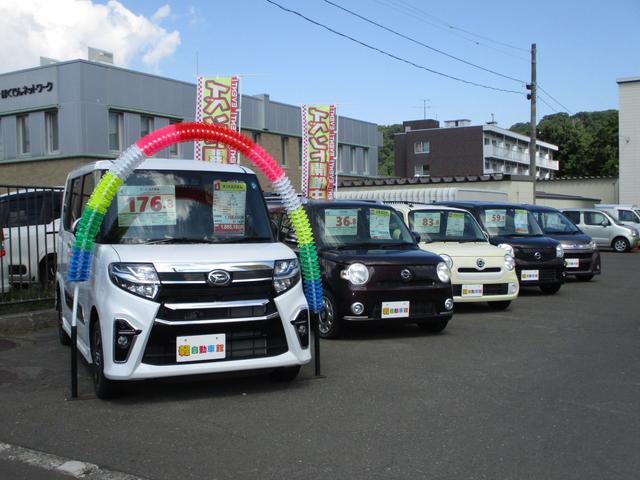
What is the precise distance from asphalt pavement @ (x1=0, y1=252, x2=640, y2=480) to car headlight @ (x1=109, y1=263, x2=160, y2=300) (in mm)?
844

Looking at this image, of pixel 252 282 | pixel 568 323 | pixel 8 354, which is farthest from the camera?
pixel 568 323

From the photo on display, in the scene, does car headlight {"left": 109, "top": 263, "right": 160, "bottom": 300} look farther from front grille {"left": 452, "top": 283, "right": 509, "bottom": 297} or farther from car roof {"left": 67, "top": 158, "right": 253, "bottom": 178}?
front grille {"left": 452, "top": 283, "right": 509, "bottom": 297}

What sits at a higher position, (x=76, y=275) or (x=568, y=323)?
(x=76, y=275)

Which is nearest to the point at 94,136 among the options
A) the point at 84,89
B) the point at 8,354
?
the point at 84,89

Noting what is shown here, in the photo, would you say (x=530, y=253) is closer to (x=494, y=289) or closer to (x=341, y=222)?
(x=494, y=289)

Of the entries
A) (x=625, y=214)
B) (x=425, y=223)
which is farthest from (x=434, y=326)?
(x=625, y=214)

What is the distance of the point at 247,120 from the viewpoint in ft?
108

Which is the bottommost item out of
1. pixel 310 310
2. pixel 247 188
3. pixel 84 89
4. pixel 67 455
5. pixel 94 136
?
pixel 67 455

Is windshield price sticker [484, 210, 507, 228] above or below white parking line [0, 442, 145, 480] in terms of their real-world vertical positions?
above

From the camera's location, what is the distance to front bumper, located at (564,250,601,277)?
15.0m

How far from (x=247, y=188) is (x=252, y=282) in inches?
49.3

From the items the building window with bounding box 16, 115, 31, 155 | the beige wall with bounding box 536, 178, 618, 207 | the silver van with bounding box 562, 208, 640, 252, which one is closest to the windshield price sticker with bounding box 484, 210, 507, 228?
the silver van with bounding box 562, 208, 640, 252

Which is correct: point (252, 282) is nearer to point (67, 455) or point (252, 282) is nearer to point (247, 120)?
point (67, 455)

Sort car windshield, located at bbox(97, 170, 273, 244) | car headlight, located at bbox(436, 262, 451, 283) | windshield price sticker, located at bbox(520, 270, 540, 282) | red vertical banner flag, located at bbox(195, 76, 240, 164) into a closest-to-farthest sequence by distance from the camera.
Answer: car windshield, located at bbox(97, 170, 273, 244) < car headlight, located at bbox(436, 262, 451, 283) < windshield price sticker, located at bbox(520, 270, 540, 282) < red vertical banner flag, located at bbox(195, 76, 240, 164)
